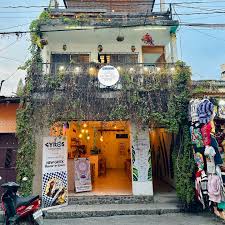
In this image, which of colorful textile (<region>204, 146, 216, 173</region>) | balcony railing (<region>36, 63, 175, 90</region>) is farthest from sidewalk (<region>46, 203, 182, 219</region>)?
balcony railing (<region>36, 63, 175, 90</region>)

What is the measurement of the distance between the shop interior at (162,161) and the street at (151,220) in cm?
267

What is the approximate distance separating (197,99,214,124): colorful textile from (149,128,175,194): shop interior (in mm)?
2941

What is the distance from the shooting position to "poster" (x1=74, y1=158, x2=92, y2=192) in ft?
30.1

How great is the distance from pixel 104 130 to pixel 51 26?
775cm

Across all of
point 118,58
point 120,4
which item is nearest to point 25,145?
point 118,58

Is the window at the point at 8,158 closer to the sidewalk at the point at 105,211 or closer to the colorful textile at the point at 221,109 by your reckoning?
the sidewalk at the point at 105,211

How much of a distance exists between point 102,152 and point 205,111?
10.3 m

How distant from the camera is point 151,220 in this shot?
6793 mm

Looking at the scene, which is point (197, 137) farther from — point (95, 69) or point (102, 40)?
point (102, 40)

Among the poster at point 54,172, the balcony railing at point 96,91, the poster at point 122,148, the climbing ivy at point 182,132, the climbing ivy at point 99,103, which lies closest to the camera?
the climbing ivy at point 182,132

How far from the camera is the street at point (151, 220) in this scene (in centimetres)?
653

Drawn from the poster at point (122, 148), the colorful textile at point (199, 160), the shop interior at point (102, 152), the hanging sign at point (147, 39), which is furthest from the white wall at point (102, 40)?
the poster at point (122, 148)

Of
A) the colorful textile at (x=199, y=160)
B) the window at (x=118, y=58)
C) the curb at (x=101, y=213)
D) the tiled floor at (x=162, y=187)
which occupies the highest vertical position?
the window at (x=118, y=58)

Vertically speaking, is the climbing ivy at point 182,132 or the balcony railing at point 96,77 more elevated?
the balcony railing at point 96,77
